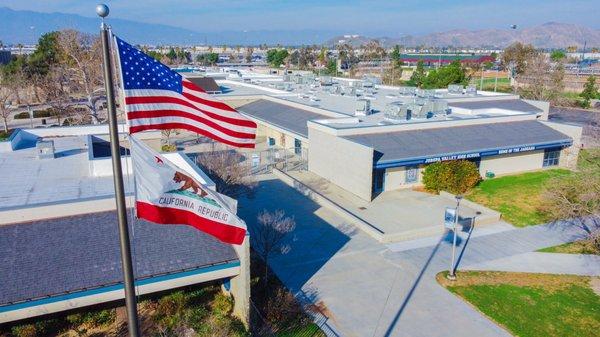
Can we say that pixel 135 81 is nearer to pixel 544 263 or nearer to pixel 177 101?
pixel 177 101

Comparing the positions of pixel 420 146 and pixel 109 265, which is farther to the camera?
pixel 420 146

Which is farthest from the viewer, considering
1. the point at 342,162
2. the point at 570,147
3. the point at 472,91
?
the point at 472,91

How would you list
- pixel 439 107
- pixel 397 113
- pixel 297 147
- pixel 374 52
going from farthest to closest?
pixel 374 52
pixel 297 147
pixel 439 107
pixel 397 113

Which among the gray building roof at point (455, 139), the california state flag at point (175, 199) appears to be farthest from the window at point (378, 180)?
the california state flag at point (175, 199)

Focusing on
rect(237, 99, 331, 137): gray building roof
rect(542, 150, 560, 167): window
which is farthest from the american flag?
rect(542, 150, 560, 167): window

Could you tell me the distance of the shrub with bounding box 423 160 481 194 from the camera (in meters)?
31.1

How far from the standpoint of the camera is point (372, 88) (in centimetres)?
5644

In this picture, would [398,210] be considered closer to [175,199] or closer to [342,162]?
[342,162]

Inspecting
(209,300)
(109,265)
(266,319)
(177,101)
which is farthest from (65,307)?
(177,101)

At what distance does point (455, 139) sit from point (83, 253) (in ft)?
88.0

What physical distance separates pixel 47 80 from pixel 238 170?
58024 mm

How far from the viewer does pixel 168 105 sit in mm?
9164

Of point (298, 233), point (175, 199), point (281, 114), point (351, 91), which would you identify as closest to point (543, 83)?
point (351, 91)

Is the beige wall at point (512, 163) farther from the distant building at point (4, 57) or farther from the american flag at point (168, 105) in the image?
the distant building at point (4, 57)
